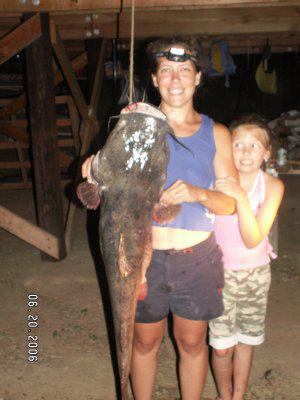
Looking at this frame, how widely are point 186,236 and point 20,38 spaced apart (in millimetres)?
3318

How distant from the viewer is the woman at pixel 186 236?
2223mm

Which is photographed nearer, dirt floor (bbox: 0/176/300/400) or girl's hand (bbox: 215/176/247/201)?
girl's hand (bbox: 215/176/247/201)

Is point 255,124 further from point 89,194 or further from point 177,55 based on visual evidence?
point 89,194

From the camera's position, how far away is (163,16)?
542 centimetres

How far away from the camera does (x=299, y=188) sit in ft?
30.9

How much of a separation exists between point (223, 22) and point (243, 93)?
11.7m

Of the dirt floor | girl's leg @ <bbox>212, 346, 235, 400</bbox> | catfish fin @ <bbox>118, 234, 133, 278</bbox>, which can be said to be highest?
catfish fin @ <bbox>118, 234, 133, 278</bbox>

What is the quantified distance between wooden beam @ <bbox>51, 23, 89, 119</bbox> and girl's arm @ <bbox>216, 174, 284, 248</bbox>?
148 inches

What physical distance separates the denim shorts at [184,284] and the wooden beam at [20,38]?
321 cm

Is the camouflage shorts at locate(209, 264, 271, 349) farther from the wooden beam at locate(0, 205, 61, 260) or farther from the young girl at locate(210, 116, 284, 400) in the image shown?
the wooden beam at locate(0, 205, 61, 260)

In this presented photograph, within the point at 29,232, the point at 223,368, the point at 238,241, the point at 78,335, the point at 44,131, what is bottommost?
the point at 78,335

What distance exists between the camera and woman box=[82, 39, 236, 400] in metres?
2.22

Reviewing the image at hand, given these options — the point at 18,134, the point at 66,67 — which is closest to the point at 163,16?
the point at 66,67

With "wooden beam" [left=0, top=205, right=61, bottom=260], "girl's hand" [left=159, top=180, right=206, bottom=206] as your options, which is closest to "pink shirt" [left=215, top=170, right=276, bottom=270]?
"girl's hand" [left=159, top=180, right=206, bottom=206]
